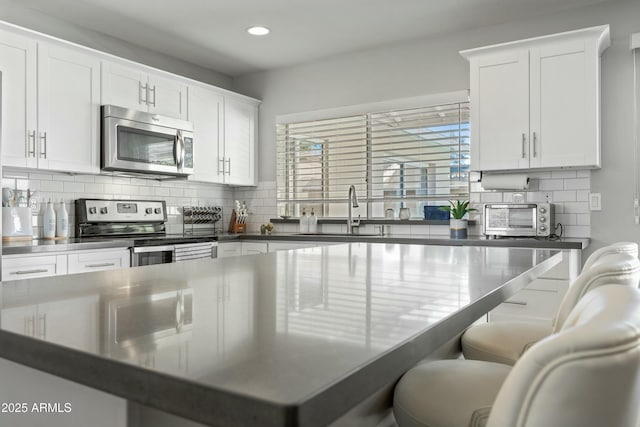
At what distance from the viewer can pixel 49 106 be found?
339 centimetres

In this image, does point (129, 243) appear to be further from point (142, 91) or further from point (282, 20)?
point (282, 20)

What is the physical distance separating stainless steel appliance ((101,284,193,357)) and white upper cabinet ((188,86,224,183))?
143 inches

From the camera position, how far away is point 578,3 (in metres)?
3.65

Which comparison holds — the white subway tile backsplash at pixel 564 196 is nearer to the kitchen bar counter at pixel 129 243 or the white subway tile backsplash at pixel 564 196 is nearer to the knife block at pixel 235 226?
the kitchen bar counter at pixel 129 243

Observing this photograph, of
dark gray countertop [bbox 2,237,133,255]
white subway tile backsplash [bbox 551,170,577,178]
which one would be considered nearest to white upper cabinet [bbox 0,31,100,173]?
dark gray countertop [bbox 2,237,133,255]

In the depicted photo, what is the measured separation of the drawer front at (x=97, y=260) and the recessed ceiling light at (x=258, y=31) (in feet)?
6.72

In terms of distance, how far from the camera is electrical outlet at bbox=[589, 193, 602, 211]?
3598 mm

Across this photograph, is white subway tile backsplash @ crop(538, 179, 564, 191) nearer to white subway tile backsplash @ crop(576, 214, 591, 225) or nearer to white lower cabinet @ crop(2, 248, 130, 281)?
white subway tile backsplash @ crop(576, 214, 591, 225)

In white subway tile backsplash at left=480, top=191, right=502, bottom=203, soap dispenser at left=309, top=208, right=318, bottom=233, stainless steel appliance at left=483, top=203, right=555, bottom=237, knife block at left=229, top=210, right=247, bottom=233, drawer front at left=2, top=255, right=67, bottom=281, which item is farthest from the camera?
knife block at left=229, top=210, right=247, bottom=233

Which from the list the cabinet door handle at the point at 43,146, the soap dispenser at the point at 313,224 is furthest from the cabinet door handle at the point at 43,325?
the soap dispenser at the point at 313,224

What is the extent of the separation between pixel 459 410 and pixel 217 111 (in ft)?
13.7

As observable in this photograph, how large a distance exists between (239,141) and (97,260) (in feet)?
6.93

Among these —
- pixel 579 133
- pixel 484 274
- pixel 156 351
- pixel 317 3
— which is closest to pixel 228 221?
pixel 317 3

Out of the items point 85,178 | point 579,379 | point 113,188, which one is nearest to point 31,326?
point 579,379
